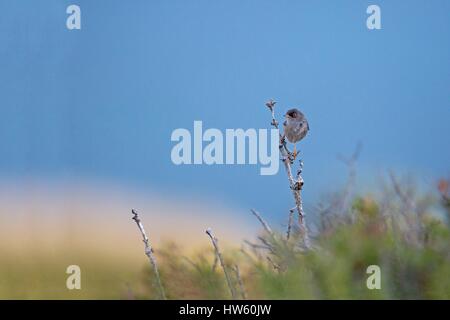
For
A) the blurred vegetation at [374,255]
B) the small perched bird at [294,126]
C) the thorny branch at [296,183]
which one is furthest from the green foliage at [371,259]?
the small perched bird at [294,126]

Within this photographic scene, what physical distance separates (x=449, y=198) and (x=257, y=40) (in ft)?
5.44

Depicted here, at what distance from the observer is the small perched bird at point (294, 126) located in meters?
2.97

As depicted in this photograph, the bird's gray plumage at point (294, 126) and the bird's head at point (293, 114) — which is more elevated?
the bird's head at point (293, 114)

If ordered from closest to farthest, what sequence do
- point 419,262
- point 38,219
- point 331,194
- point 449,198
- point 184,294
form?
1. point 419,262
2. point 449,198
3. point 184,294
4. point 331,194
5. point 38,219

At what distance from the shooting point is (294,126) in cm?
297

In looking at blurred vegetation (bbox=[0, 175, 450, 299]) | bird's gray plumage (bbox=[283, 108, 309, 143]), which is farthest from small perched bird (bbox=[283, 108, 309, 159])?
blurred vegetation (bbox=[0, 175, 450, 299])

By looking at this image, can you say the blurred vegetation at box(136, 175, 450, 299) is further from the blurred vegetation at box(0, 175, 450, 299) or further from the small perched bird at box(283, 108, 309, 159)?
the small perched bird at box(283, 108, 309, 159)

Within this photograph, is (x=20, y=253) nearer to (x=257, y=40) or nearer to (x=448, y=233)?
(x=257, y=40)

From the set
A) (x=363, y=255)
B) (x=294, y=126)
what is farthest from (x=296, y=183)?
(x=363, y=255)

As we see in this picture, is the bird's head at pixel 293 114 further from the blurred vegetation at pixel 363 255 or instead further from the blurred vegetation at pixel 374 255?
the blurred vegetation at pixel 374 255

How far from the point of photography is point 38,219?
2984mm

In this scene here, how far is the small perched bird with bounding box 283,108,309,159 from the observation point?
117 inches
